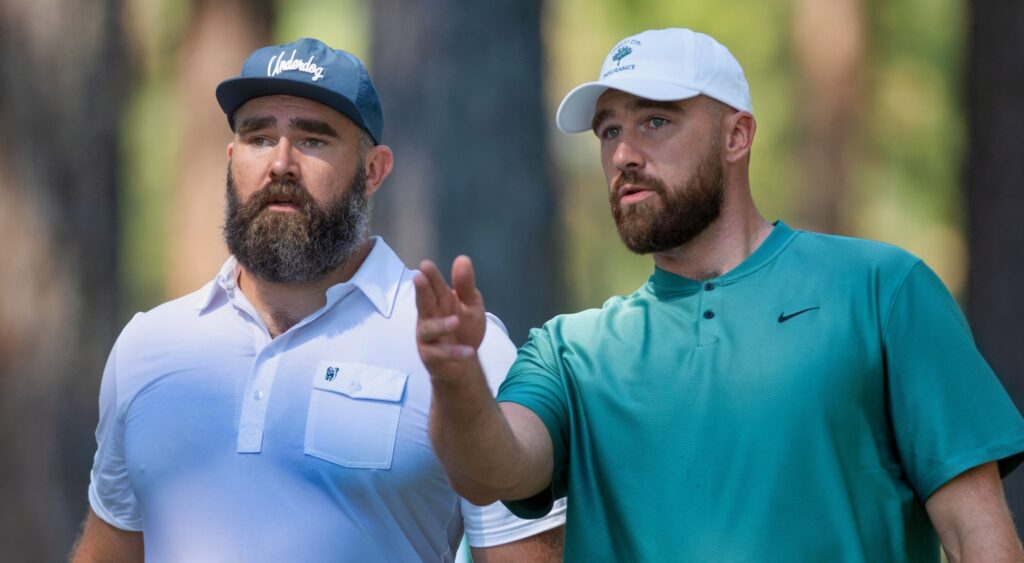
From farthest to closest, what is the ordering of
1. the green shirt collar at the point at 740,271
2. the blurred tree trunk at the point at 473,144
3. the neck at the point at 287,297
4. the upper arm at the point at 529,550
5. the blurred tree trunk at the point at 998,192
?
the blurred tree trunk at the point at 473,144 → the blurred tree trunk at the point at 998,192 → the neck at the point at 287,297 → the upper arm at the point at 529,550 → the green shirt collar at the point at 740,271

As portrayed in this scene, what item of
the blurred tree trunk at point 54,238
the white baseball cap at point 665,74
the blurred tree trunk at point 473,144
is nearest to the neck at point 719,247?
the white baseball cap at point 665,74

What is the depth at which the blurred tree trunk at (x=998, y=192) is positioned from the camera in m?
3.66

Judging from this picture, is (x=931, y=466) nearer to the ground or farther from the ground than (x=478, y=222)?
nearer to the ground

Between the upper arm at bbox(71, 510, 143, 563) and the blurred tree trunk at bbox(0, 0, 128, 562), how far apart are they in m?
1.31

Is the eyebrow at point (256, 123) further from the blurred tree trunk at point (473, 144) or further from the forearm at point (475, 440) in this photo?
the blurred tree trunk at point (473, 144)

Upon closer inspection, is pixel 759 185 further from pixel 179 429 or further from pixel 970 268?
pixel 179 429

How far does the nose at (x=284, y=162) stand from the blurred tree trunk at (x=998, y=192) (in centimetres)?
202

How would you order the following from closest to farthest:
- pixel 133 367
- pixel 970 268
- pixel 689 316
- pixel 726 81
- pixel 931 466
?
pixel 931 466 → pixel 689 316 → pixel 726 81 → pixel 133 367 → pixel 970 268

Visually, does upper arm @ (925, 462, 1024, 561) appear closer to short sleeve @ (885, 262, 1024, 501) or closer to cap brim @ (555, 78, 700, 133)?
short sleeve @ (885, 262, 1024, 501)

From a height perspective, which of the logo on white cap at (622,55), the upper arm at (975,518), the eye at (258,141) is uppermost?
the logo on white cap at (622,55)

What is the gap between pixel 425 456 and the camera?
249 cm

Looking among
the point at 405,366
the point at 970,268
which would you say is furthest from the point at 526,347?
the point at 970,268

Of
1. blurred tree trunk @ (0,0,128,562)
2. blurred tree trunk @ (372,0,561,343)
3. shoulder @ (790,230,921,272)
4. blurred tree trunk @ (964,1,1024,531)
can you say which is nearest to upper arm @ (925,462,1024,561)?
shoulder @ (790,230,921,272)

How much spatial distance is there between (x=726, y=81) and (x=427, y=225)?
1.62 m
